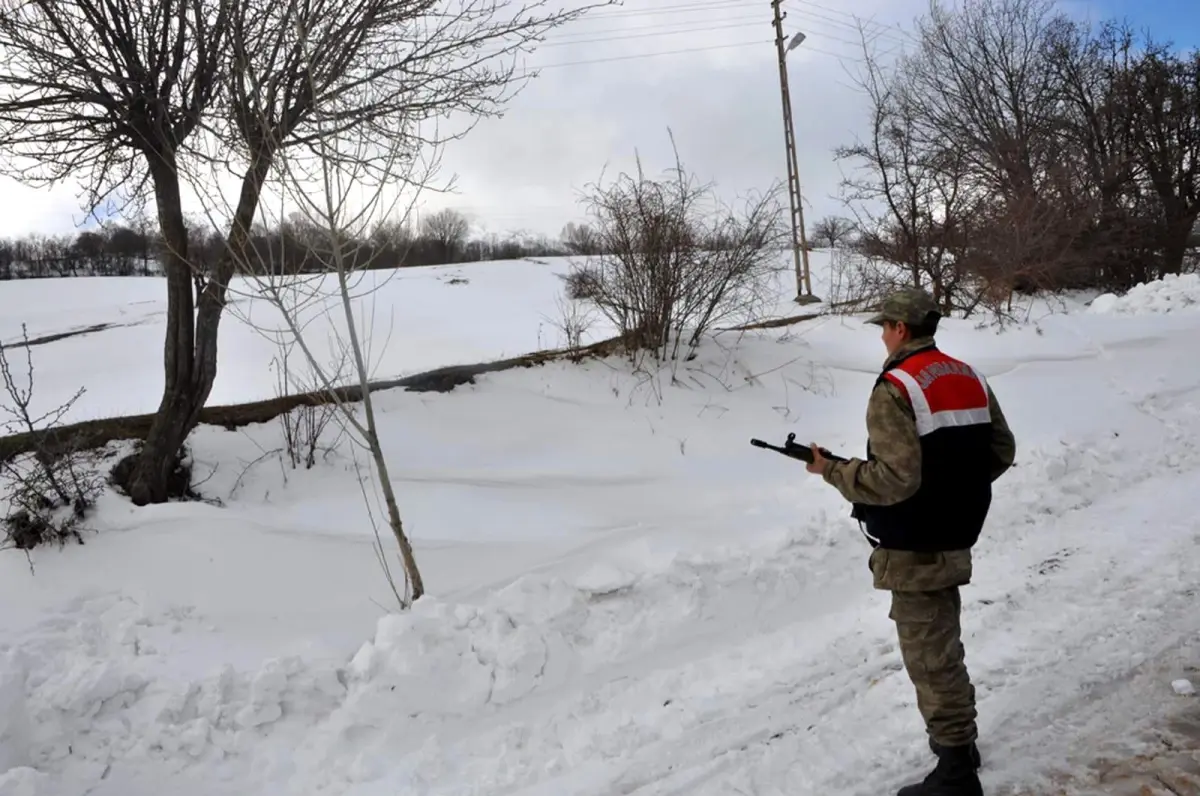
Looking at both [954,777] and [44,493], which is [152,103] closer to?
[44,493]

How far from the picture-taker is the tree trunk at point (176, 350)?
475cm

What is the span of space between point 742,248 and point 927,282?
483 centimetres

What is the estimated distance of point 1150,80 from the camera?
2027cm

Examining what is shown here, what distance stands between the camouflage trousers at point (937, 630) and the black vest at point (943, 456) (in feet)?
0.21

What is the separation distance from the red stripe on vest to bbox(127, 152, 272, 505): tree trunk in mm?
4098

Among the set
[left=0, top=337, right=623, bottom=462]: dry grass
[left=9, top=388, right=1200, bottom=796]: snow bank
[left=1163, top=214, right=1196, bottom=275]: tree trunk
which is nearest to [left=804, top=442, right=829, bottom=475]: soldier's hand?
[left=9, top=388, right=1200, bottom=796]: snow bank

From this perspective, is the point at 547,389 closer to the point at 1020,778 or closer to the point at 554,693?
the point at 554,693

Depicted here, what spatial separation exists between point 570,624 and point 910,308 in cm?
250

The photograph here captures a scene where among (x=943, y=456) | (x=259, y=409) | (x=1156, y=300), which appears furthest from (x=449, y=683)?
(x=1156, y=300)

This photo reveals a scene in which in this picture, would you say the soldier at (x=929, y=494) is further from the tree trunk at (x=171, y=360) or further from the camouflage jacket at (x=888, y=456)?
the tree trunk at (x=171, y=360)

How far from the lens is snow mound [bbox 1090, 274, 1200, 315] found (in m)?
11.4

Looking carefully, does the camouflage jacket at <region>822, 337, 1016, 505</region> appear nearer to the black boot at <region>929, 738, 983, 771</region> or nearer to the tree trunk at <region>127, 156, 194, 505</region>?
the black boot at <region>929, 738, 983, 771</region>

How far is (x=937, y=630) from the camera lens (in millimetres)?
2729

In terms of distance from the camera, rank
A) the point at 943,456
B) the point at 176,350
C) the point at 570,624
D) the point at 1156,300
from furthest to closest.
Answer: the point at 1156,300 → the point at 176,350 → the point at 570,624 → the point at 943,456
